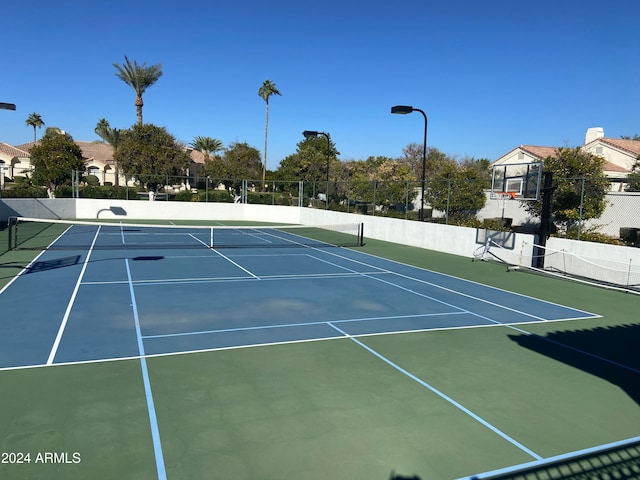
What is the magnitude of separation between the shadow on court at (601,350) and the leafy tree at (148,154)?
135 feet

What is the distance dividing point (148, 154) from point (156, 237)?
22311mm

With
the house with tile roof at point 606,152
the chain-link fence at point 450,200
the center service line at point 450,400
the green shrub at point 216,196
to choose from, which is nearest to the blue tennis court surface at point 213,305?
the center service line at point 450,400

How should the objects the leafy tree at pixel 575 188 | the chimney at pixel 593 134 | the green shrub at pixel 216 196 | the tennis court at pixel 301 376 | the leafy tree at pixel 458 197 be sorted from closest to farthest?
1. the tennis court at pixel 301 376
2. the leafy tree at pixel 575 188
3. the leafy tree at pixel 458 197
4. the green shrub at pixel 216 196
5. the chimney at pixel 593 134

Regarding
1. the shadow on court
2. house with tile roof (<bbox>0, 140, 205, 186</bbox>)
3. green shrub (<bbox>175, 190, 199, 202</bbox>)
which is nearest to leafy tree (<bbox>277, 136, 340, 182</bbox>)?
house with tile roof (<bbox>0, 140, 205, 186</bbox>)

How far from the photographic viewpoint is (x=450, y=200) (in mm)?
28141

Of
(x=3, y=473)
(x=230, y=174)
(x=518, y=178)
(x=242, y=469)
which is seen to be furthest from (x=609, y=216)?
(x=230, y=174)

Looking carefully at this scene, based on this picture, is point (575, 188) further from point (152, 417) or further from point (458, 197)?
point (152, 417)

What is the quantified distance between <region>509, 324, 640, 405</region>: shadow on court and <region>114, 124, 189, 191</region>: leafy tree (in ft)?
135

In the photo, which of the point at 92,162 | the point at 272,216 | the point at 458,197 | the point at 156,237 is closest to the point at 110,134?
the point at 92,162

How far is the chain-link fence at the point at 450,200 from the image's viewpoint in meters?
20.2

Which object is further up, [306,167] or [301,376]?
[306,167]

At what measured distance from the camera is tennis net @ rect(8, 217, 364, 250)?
2045 cm

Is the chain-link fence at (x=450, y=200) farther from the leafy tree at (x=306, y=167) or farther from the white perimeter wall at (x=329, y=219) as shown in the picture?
the leafy tree at (x=306, y=167)

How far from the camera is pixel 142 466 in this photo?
14.3ft
